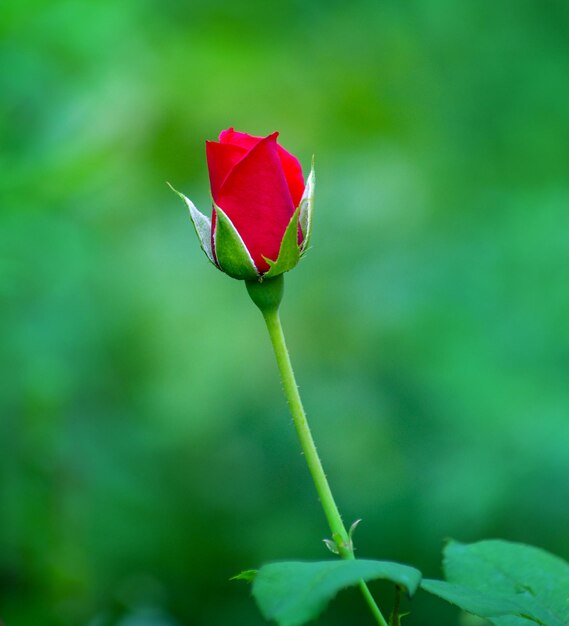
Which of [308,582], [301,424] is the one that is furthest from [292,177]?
[308,582]

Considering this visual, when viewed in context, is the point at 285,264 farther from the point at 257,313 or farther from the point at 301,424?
the point at 257,313

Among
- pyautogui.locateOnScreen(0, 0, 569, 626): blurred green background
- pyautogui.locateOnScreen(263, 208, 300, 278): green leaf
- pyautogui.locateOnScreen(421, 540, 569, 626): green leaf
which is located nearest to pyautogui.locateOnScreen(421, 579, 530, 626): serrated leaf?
pyautogui.locateOnScreen(421, 540, 569, 626): green leaf

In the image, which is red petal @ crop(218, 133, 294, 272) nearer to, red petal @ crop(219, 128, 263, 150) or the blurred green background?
red petal @ crop(219, 128, 263, 150)

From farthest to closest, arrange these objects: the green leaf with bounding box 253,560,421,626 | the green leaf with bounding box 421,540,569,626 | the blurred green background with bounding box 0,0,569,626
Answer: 1. the blurred green background with bounding box 0,0,569,626
2. the green leaf with bounding box 421,540,569,626
3. the green leaf with bounding box 253,560,421,626

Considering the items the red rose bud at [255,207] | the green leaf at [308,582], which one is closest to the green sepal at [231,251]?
the red rose bud at [255,207]

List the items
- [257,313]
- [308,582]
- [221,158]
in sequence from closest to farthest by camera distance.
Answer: [308,582]
[221,158]
[257,313]

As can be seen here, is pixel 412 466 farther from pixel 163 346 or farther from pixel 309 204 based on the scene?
pixel 309 204

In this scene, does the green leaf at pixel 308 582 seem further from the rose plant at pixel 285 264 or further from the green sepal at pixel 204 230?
the green sepal at pixel 204 230
